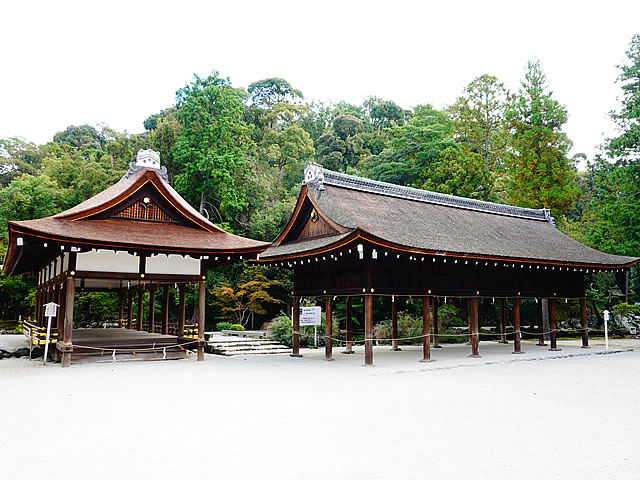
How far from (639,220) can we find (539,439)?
26978 millimetres

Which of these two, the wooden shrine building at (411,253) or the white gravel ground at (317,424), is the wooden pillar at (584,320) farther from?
the white gravel ground at (317,424)

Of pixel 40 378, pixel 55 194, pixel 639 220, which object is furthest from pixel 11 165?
pixel 639 220

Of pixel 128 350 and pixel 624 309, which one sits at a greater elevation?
pixel 624 309

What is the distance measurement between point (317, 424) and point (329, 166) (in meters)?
41.1

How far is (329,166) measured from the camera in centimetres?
4709

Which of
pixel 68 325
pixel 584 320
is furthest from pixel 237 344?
pixel 584 320

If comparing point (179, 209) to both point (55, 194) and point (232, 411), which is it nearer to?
point (232, 411)

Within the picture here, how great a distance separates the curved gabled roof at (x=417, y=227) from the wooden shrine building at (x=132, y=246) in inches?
90.9

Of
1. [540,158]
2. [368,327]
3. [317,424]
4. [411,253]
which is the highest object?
[540,158]

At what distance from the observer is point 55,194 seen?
3152cm

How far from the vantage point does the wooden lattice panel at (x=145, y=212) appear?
51.9 feet

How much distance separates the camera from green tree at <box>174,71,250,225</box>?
33969 millimetres

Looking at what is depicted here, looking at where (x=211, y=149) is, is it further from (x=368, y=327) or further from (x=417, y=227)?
(x=368, y=327)

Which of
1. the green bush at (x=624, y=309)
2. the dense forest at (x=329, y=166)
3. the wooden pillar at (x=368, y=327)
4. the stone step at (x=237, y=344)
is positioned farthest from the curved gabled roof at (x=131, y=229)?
the green bush at (x=624, y=309)
